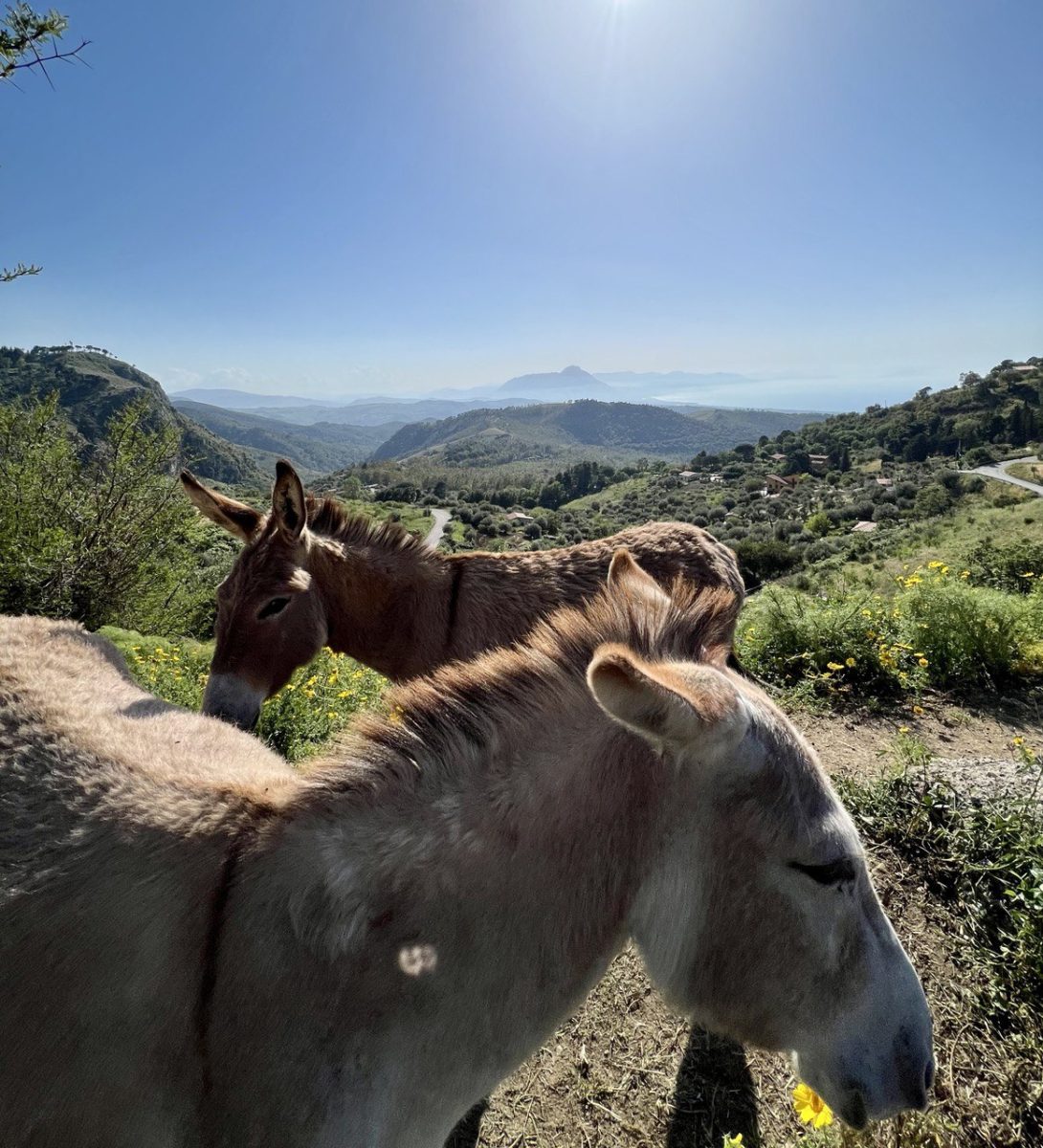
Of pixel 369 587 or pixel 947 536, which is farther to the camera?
pixel 947 536

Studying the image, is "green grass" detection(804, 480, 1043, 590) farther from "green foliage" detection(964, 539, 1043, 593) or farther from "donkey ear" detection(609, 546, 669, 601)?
"donkey ear" detection(609, 546, 669, 601)

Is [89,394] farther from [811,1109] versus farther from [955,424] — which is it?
[955,424]

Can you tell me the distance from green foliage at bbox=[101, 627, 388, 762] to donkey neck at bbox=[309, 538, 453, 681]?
0.84m

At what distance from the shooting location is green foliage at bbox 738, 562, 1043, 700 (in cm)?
647

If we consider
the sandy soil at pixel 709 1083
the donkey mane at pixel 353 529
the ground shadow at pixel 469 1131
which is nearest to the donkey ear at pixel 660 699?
the sandy soil at pixel 709 1083

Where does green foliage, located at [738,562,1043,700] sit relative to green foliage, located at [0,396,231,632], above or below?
below

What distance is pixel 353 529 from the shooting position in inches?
187

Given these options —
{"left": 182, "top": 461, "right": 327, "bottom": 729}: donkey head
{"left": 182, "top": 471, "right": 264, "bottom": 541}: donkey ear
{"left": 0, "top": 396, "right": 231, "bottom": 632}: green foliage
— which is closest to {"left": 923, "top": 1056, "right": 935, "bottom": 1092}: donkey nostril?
{"left": 182, "top": 461, "right": 327, "bottom": 729}: donkey head

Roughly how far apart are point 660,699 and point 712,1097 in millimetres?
2867

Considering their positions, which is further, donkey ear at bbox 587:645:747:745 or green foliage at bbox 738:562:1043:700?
green foliage at bbox 738:562:1043:700

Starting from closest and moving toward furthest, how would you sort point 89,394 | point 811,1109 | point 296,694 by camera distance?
point 811,1109 → point 296,694 → point 89,394

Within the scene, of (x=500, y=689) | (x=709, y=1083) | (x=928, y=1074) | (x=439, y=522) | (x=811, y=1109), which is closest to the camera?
(x=928, y=1074)

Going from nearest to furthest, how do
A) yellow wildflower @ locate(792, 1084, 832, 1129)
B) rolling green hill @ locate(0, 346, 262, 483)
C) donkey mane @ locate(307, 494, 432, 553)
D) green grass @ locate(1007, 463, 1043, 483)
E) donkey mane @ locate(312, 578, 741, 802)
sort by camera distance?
donkey mane @ locate(312, 578, 741, 802) → yellow wildflower @ locate(792, 1084, 832, 1129) → donkey mane @ locate(307, 494, 432, 553) → green grass @ locate(1007, 463, 1043, 483) → rolling green hill @ locate(0, 346, 262, 483)

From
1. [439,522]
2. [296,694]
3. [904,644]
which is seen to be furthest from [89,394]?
[904,644]
